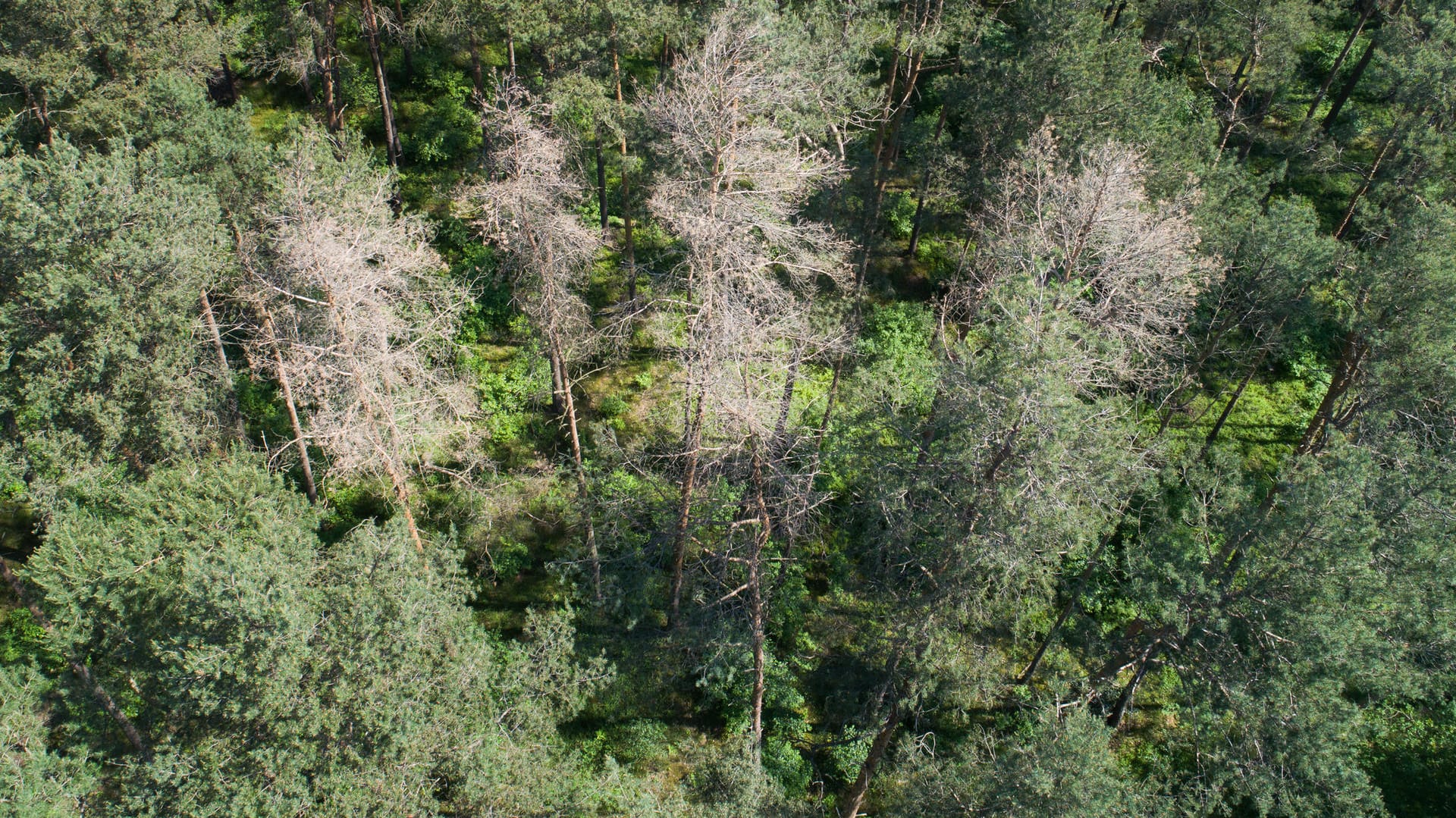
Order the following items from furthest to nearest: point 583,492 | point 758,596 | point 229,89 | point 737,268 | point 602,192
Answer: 1. point 229,89
2. point 602,192
3. point 583,492
4. point 758,596
5. point 737,268

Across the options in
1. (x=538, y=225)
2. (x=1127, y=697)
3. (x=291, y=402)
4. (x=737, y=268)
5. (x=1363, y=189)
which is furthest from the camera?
(x=1363, y=189)

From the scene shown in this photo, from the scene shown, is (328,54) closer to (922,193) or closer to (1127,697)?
(922,193)

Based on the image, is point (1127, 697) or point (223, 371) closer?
point (223, 371)

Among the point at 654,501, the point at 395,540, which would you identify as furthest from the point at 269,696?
the point at 654,501

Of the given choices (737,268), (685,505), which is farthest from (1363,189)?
(685,505)

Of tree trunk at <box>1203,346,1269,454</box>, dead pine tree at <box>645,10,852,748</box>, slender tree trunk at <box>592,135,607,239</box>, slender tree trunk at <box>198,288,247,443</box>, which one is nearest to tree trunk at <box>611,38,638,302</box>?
slender tree trunk at <box>592,135,607,239</box>

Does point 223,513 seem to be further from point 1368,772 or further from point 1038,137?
point 1368,772
